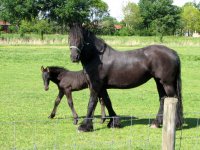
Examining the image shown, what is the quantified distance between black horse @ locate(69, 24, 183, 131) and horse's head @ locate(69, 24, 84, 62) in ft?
0.98

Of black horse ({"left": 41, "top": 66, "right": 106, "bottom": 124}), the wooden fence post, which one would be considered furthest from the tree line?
the wooden fence post

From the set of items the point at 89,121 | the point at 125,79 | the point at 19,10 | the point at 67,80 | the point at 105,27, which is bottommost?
the point at 89,121

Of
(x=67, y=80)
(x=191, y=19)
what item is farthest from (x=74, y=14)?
(x=67, y=80)

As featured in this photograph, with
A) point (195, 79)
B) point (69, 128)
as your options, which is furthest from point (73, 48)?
point (195, 79)

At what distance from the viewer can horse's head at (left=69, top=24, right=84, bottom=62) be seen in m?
9.44

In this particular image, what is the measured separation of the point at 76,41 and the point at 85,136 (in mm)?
2129

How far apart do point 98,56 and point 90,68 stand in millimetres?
363

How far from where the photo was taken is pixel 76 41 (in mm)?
9500

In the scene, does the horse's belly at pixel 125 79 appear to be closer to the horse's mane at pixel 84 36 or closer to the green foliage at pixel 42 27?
the horse's mane at pixel 84 36

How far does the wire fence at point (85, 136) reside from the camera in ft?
27.3

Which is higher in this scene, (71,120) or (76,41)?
(76,41)

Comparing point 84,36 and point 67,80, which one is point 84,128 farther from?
point 84,36

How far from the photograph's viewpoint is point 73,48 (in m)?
9.45

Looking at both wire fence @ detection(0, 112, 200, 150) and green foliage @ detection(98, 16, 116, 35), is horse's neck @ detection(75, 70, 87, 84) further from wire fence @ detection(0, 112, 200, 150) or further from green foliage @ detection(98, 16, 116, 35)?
green foliage @ detection(98, 16, 116, 35)
